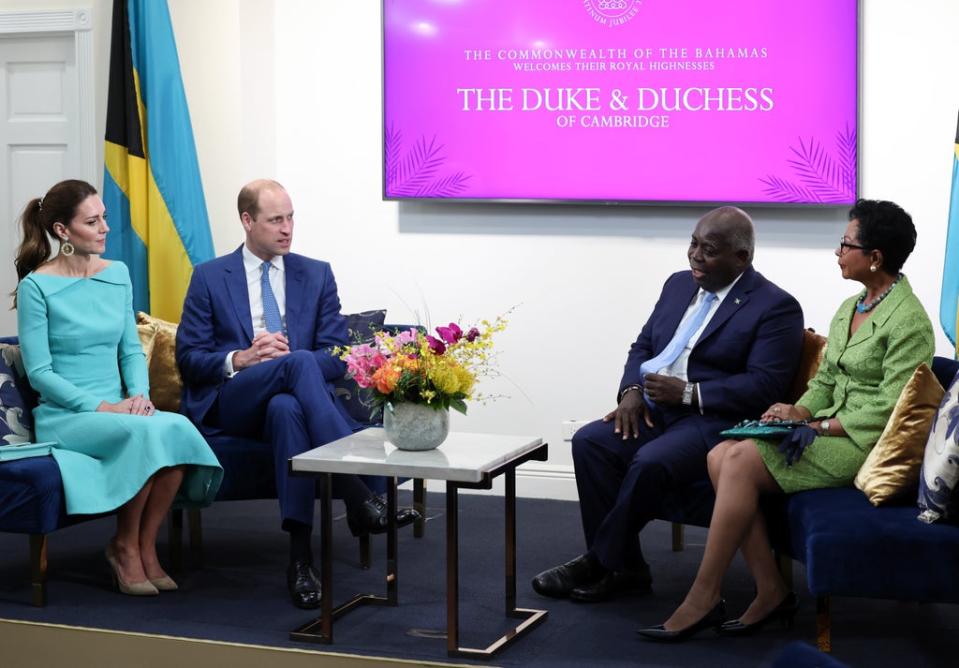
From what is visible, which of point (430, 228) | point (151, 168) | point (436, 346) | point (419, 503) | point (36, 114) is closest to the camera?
point (436, 346)

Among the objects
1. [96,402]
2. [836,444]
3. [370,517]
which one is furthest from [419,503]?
[836,444]

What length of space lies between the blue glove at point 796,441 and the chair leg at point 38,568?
220 cm

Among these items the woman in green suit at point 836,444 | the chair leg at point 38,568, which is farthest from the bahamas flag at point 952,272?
the chair leg at point 38,568

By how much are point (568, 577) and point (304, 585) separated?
81 cm

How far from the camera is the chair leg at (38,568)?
13.3 ft

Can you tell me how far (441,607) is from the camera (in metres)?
4.02

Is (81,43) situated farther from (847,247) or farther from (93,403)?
(847,247)

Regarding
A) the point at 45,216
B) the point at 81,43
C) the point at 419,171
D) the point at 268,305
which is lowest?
the point at 268,305

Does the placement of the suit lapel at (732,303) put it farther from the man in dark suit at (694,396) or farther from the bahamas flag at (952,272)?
the bahamas flag at (952,272)

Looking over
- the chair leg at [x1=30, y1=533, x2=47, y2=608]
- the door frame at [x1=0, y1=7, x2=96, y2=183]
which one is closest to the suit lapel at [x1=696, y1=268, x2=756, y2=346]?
the chair leg at [x1=30, y1=533, x2=47, y2=608]

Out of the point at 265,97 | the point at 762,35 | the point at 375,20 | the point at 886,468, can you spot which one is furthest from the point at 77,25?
the point at 886,468

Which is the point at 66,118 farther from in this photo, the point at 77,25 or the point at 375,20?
the point at 375,20

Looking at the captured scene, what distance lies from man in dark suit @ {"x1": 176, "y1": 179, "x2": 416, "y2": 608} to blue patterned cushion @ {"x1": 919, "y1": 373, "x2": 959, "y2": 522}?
1609 mm

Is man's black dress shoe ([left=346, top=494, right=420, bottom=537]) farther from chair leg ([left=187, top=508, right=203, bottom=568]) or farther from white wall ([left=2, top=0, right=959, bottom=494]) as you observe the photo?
white wall ([left=2, top=0, right=959, bottom=494])
